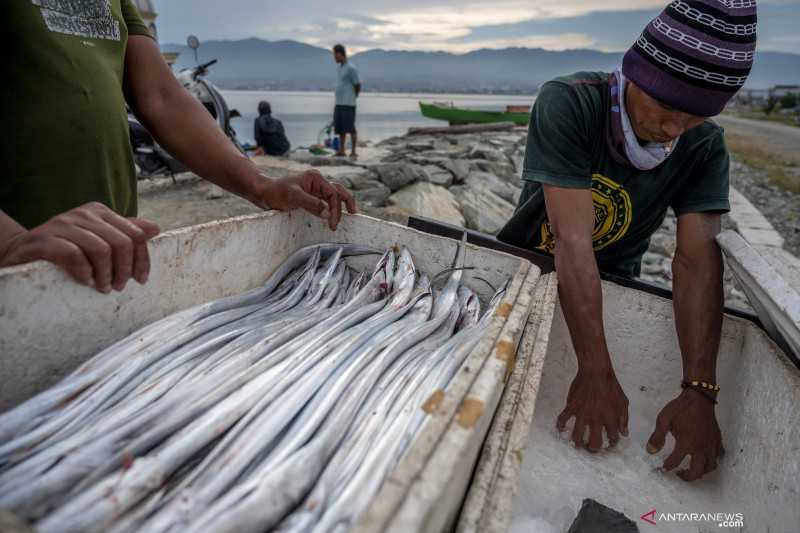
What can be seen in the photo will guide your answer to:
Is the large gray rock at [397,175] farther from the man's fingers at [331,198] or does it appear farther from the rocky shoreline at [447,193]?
the man's fingers at [331,198]

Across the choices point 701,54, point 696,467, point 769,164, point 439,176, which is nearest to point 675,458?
point 696,467

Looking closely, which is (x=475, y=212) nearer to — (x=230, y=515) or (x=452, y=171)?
(x=452, y=171)

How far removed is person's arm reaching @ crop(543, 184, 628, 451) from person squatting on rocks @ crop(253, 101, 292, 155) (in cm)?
1173

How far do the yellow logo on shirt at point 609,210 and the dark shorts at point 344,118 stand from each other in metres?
11.4

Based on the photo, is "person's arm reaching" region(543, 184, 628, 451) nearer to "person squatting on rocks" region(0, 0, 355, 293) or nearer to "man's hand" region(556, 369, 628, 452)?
"man's hand" region(556, 369, 628, 452)

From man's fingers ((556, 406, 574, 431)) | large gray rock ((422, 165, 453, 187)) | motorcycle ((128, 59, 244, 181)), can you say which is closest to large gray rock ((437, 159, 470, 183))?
large gray rock ((422, 165, 453, 187))

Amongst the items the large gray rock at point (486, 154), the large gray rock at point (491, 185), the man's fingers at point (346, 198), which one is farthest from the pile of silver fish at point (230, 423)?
the large gray rock at point (486, 154)

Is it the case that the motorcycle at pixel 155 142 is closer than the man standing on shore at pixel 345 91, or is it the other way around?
the motorcycle at pixel 155 142

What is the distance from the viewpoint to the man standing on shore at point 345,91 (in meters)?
12.5

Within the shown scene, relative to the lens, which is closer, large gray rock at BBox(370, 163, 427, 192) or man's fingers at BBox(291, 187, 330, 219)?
man's fingers at BBox(291, 187, 330, 219)

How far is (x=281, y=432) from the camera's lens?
124 cm

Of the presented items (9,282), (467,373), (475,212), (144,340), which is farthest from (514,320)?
(475,212)

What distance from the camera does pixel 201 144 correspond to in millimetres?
2422

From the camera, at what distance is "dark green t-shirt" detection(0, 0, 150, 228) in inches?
66.7
